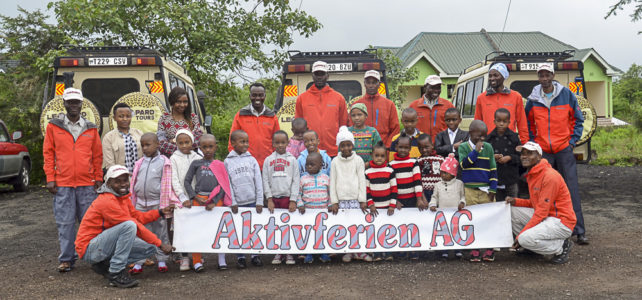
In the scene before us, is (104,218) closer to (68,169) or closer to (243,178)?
(68,169)

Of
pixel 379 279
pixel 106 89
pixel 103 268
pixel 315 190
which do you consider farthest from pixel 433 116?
pixel 106 89

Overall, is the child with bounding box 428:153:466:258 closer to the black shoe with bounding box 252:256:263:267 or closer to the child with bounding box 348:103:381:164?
the child with bounding box 348:103:381:164

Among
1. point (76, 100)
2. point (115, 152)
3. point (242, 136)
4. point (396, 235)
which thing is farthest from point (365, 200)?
point (76, 100)

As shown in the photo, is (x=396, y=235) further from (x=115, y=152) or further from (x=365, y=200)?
(x=115, y=152)

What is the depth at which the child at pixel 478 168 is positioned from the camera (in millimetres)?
5738

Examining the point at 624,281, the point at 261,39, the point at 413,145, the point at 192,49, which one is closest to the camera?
the point at 624,281

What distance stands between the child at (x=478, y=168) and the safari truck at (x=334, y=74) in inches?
98.0

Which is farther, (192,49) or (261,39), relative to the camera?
(261,39)

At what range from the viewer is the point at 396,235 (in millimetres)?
5801

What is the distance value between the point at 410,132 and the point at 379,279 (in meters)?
1.81

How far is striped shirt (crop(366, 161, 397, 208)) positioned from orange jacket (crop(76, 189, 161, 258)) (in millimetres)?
→ 2201

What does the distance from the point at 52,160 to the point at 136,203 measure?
994 millimetres

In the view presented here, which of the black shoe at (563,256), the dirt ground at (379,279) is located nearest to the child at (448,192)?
the dirt ground at (379,279)

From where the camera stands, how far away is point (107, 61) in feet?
26.3
